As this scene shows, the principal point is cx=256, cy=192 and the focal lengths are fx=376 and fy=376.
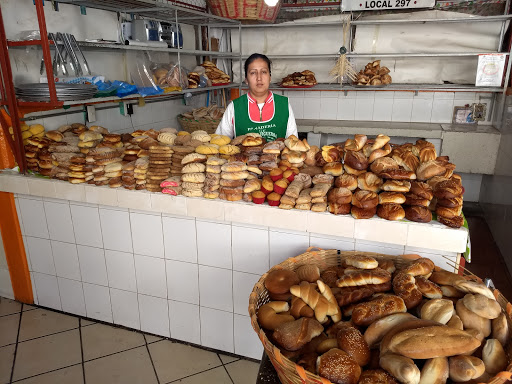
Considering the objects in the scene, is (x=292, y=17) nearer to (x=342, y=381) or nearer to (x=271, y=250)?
(x=271, y=250)

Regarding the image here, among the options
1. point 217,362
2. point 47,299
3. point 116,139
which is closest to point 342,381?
point 217,362

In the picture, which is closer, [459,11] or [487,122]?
[459,11]

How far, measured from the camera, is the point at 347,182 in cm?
194

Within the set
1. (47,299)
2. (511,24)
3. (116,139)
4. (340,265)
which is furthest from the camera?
(511,24)

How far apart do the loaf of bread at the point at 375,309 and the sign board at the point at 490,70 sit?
167 inches

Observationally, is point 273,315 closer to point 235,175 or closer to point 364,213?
point 364,213

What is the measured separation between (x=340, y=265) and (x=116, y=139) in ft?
5.95

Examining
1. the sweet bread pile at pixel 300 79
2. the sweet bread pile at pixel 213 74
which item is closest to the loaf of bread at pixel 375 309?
the sweet bread pile at pixel 213 74

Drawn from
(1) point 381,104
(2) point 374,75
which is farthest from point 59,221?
(1) point 381,104

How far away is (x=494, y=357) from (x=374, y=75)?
4.36 m

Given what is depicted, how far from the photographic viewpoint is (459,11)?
475 centimetres

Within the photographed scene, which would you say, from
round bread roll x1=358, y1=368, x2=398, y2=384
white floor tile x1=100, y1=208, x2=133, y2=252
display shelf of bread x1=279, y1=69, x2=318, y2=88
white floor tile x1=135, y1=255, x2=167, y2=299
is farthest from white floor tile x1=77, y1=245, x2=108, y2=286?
display shelf of bread x1=279, y1=69, x2=318, y2=88

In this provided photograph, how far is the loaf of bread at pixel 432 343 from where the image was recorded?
1027mm

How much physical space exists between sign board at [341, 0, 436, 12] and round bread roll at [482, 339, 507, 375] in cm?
469
